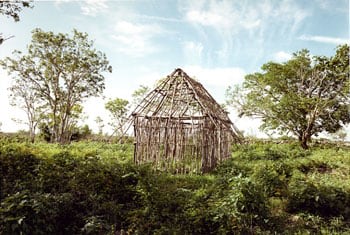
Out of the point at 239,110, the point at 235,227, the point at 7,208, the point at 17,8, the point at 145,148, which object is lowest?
the point at 235,227

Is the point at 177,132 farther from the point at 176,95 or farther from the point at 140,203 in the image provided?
the point at 140,203

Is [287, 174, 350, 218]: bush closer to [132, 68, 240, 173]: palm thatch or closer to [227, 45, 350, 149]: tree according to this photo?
[132, 68, 240, 173]: palm thatch

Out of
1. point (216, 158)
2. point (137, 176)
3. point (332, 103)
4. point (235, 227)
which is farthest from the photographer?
point (332, 103)

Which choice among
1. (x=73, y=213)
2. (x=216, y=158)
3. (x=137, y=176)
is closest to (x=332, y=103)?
(x=216, y=158)

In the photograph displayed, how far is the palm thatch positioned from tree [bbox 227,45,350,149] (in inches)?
406

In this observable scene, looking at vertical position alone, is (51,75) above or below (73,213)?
above

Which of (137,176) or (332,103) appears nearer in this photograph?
(137,176)

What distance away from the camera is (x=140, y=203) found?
236 inches

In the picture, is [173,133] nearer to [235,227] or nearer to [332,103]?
[235,227]

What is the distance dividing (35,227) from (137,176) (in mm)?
2543

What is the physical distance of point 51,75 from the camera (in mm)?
25000

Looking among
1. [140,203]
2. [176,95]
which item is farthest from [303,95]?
[140,203]

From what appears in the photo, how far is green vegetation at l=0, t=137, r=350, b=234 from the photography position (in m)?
4.92

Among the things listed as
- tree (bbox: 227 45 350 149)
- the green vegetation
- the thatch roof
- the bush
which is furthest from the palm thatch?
tree (bbox: 227 45 350 149)
